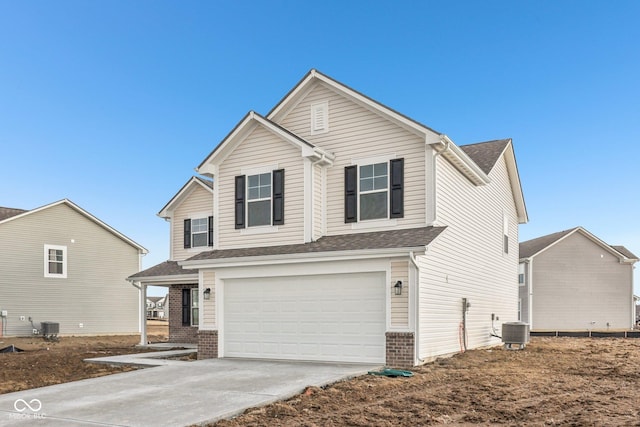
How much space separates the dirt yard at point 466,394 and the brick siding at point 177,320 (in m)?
7.15

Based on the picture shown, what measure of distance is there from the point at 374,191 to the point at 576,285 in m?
26.5

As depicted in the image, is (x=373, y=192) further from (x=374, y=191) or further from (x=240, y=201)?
Answer: (x=240, y=201)

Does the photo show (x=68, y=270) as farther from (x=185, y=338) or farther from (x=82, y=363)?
(x=82, y=363)

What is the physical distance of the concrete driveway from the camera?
8.38 metres

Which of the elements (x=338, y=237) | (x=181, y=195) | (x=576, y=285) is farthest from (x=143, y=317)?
(x=576, y=285)

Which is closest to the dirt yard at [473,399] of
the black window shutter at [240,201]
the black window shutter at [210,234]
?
the black window shutter at [240,201]

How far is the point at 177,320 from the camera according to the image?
23.2m

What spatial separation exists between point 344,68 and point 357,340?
1306 centimetres

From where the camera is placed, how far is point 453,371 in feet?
41.8

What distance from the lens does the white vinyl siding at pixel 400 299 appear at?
13289 millimetres

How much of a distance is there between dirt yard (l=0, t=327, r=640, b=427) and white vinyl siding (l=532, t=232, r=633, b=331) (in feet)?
69.8

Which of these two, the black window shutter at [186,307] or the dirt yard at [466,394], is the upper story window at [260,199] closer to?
the dirt yard at [466,394]

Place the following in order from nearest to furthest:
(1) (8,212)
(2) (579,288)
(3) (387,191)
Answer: (3) (387,191) → (1) (8,212) → (2) (579,288)

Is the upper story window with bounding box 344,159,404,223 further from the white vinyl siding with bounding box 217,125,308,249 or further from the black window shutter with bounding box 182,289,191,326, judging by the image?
the black window shutter with bounding box 182,289,191,326
